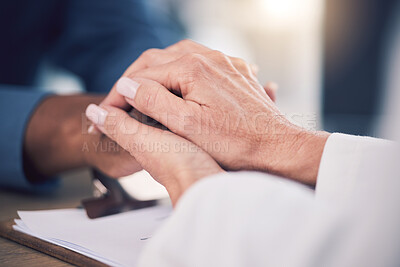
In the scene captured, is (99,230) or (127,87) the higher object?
(127,87)

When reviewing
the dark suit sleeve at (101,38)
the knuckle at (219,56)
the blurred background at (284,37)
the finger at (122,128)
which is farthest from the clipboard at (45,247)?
the blurred background at (284,37)

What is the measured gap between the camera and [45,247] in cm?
31

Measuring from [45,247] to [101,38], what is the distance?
28.2 inches

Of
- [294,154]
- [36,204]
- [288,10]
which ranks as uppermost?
[288,10]

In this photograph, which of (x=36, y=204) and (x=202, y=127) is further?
(x=36, y=204)

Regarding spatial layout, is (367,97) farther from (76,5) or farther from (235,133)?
(235,133)

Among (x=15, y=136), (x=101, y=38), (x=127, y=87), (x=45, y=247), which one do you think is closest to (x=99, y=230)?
(x=45, y=247)

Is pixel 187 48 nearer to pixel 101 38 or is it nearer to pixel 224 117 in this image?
pixel 224 117

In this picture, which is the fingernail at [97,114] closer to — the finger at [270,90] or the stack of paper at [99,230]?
the stack of paper at [99,230]

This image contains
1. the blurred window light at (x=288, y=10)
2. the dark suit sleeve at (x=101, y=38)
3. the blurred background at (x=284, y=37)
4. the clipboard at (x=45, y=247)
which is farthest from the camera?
the blurred window light at (x=288, y=10)

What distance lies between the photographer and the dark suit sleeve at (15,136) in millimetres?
535

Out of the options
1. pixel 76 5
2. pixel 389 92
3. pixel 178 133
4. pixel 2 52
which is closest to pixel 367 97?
pixel 389 92

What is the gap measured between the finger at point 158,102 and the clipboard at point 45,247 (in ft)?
0.49

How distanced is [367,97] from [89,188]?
1.71m
